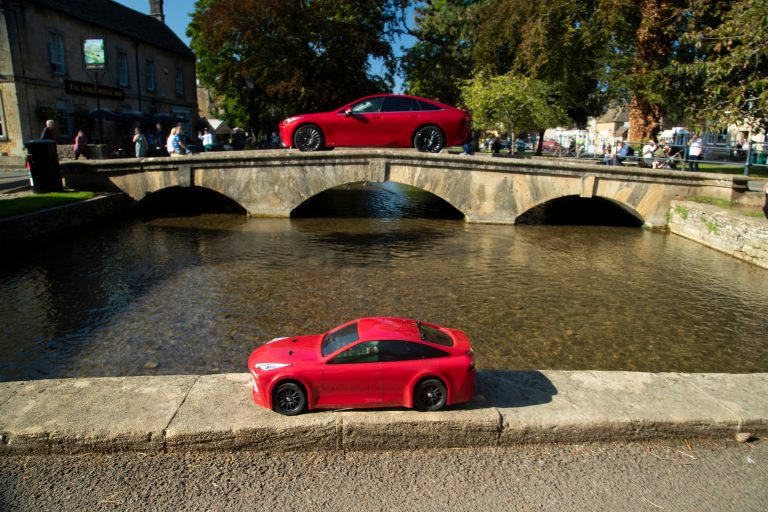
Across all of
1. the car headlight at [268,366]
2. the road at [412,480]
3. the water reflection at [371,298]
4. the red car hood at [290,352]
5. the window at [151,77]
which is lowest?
the water reflection at [371,298]

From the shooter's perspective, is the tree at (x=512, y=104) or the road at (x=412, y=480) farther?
the tree at (x=512, y=104)

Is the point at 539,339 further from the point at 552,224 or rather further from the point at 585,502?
the point at 552,224

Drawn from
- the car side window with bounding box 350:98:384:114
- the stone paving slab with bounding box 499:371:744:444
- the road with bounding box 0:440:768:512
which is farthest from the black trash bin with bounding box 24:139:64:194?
the stone paving slab with bounding box 499:371:744:444

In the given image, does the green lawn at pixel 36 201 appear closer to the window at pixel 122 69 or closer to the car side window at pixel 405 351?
the car side window at pixel 405 351

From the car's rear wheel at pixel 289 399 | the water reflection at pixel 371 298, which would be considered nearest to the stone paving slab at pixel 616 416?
the car's rear wheel at pixel 289 399

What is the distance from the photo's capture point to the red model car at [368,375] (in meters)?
5.33

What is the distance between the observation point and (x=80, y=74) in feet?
98.3

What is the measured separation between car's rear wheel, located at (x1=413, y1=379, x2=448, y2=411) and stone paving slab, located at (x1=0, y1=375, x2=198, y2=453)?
95.2 inches

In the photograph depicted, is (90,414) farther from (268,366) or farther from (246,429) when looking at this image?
(268,366)

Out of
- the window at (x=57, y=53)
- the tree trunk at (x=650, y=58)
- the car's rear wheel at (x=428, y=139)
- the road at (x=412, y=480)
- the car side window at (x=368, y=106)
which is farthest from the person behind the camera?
the window at (x=57, y=53)

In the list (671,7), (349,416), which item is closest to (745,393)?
(349,416)

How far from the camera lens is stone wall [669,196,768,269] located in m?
14.7

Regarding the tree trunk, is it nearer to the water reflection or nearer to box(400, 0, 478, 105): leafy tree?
the water reflection

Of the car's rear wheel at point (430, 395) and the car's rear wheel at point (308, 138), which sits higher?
the car's rear wheel at point (308, 138)
